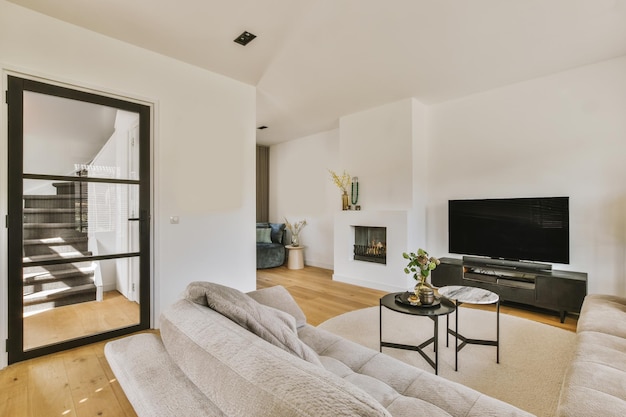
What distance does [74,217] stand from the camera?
2.74m

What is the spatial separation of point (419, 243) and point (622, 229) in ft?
7.03

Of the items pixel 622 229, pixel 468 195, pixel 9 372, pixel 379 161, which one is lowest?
pixel 9 372

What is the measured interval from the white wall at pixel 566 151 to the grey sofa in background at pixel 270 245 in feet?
11.6

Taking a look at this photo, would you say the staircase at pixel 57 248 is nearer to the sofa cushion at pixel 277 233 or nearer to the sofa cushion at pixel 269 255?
the sofa cushion at pixel 269 255

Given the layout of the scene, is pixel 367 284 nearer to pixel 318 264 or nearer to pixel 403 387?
pixel 318 264

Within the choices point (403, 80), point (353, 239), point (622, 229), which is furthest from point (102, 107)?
point (622, 229)

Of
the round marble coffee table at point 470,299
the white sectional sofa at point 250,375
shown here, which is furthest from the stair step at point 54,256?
the round marble coffee table at point 470,299

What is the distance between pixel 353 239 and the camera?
5.06 metres

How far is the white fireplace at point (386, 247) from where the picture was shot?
434cm

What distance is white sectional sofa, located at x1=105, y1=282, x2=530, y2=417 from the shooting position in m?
0.65

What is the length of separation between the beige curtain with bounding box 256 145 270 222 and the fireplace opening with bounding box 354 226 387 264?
2943 mm

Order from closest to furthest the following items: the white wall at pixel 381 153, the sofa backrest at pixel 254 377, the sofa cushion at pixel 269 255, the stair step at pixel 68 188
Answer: the sofa backrest at pixel 254 377 → the stair step at pixel 68 188 → the white wall at pixel 381 153 → the sofa cushion at pixel 269 255

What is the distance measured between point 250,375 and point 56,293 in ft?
9.33

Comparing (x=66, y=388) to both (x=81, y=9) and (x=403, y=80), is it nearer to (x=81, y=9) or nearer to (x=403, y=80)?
(x=81, y=9)
